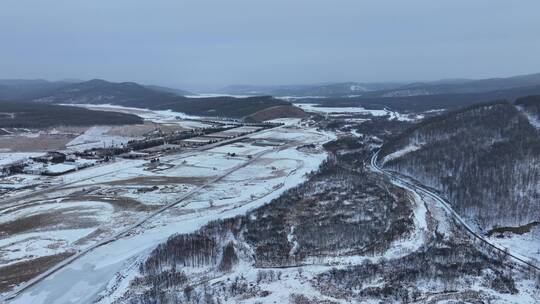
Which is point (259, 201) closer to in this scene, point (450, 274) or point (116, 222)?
point (116, 222)

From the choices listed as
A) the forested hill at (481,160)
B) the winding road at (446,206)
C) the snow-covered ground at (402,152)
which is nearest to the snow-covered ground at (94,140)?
the snow-covered ground at (402,152)

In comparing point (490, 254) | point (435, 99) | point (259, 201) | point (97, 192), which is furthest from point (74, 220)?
point (435, 99)

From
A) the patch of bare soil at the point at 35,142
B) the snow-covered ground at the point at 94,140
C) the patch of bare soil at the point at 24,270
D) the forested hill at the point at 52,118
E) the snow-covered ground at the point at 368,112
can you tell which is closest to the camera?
the patch of bare soil at the point at 24,270

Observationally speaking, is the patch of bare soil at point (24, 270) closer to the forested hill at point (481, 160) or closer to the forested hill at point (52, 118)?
the forested hill at point (481, 160)

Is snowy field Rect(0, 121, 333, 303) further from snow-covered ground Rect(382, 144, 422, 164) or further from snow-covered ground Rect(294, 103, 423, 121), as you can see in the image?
snow-covered ground Rect(294, 103, 423, 121)

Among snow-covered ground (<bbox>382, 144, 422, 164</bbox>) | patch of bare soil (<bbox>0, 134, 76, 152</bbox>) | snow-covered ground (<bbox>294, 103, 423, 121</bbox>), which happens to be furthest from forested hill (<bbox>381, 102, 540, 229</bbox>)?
patch of bare soil (<bbox>0, 134, 76, 152</bbox>)

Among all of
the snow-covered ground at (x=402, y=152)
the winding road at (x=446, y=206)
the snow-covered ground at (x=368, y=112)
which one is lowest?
the winding road at (x=446, y=206)
